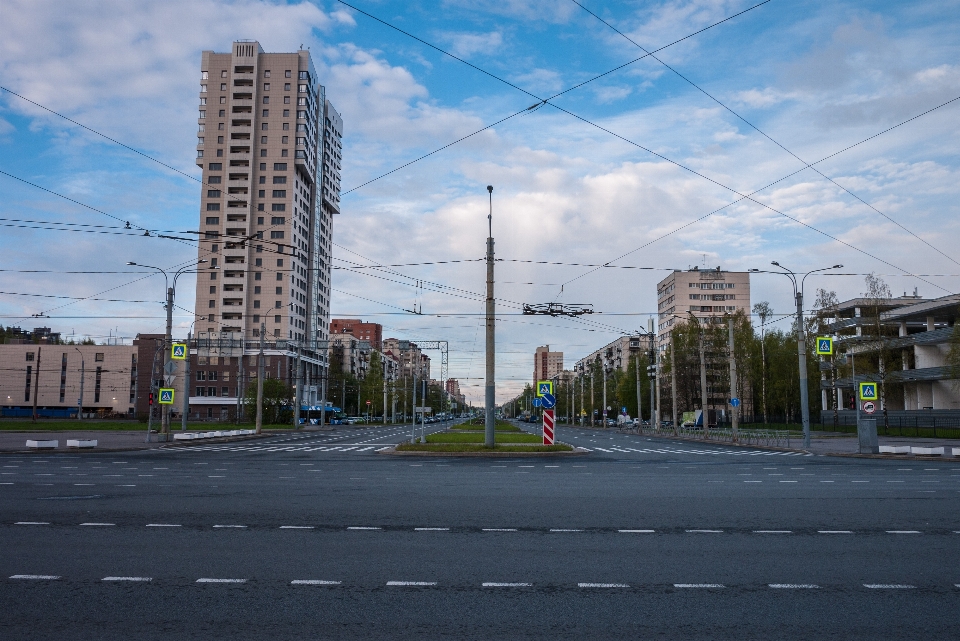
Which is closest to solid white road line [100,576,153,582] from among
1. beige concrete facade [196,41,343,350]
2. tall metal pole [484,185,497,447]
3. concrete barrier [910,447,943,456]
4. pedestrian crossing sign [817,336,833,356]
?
tall metal pole [484,185,497,447]

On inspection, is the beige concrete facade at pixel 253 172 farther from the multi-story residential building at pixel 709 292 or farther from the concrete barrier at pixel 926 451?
the concrete barrier at pixel 926 451

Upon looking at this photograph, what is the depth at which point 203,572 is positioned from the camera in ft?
26.4

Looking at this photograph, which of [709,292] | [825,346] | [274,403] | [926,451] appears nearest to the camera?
[926,451]

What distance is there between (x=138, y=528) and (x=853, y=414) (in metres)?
83.2

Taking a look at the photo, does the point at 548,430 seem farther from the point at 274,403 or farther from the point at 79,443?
the point at 274,403

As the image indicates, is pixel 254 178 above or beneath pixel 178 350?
above

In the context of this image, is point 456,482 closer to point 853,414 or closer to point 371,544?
point 371,544

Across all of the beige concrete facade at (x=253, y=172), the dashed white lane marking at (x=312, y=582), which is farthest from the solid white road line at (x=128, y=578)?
the beige concrete facade at (x=253, y=172)

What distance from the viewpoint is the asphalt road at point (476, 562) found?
20.7ft

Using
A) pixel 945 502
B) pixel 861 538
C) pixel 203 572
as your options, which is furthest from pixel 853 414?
pixel 203 572

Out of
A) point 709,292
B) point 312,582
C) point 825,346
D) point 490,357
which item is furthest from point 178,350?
point 709,292

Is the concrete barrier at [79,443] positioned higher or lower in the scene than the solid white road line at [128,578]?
lower

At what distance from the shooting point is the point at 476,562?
28.5ft

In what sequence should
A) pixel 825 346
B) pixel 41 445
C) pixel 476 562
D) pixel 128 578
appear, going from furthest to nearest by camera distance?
pixel 825 346 < pixel 41 445 < pixel 476 562 < pixel 128 578
